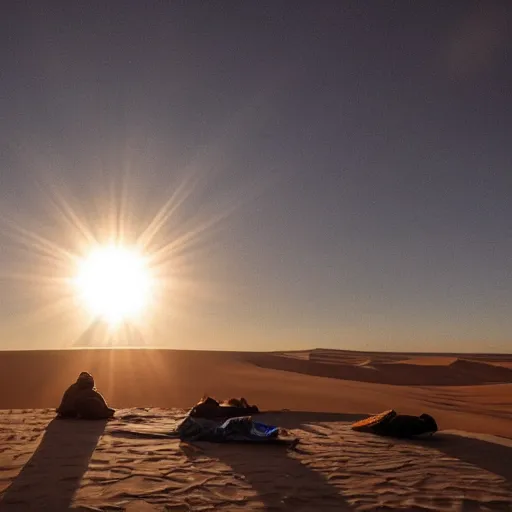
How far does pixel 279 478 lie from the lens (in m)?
5.57

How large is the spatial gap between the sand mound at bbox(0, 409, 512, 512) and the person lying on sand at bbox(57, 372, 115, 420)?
106cm

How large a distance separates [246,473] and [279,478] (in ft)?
1.37

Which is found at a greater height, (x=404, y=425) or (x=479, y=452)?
(x=404, y=425)

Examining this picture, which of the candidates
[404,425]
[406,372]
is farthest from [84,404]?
[406,372]

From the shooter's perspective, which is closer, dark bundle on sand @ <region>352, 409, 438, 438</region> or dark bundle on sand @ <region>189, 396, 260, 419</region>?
dark bundle on sand @ <region>352, 409, 438, 438</region>

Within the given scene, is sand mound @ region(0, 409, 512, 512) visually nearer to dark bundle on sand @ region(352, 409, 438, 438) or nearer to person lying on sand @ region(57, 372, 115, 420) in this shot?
dark bundle on sand @ region(352, 409, 438, 438)

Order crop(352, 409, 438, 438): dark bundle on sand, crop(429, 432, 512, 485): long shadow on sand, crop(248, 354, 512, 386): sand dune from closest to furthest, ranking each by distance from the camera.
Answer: crop(429, 432, 512, 485): long shadow on sand < crop(352, 409, 438, 438): dark bundle on sand < crop(248, 354, 512, 386): sand dune

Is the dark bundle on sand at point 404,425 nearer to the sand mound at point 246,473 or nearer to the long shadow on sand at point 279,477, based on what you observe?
the sand mound at point 246,473

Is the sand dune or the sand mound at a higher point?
the sand dune

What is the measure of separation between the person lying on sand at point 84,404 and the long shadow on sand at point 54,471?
0.91 meters

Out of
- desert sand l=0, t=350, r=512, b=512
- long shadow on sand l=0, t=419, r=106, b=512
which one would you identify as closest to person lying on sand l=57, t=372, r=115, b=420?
desert sand l=0, t=350, r=512, b=512

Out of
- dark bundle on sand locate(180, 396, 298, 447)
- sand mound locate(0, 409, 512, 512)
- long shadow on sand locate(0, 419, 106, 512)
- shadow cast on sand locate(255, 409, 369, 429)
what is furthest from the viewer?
shadow cast on sand locate(255, 409, 369, 429)

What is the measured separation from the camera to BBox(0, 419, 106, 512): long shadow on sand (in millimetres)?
4625

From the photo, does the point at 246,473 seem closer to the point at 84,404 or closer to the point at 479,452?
the point at 479,452
